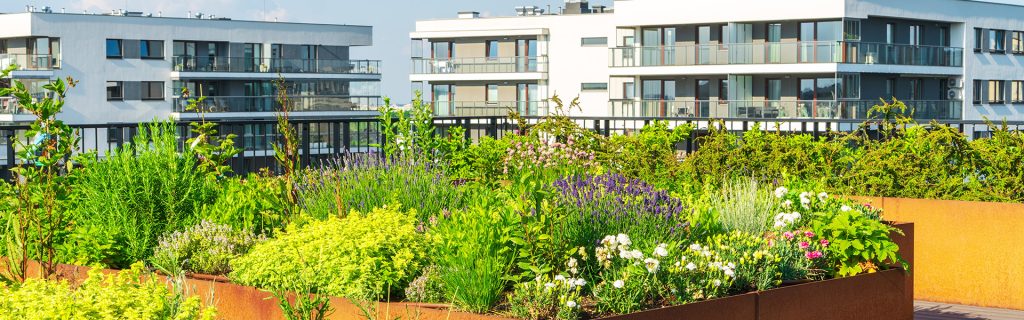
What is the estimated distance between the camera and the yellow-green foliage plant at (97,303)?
631 centimetres

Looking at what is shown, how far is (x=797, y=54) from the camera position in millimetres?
52219

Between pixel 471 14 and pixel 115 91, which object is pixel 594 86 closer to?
pixel 471 14

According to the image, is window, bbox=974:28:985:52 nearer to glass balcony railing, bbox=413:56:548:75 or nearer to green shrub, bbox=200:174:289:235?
glass balcony railing, bbox=413:56:548:75

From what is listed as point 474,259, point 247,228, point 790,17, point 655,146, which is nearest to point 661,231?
point 474,259

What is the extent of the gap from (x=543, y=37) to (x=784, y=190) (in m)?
56.8

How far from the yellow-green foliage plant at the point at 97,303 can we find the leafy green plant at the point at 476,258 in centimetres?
145

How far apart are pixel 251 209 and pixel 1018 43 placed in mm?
56491

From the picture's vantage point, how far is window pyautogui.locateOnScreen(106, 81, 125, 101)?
66.3 metres

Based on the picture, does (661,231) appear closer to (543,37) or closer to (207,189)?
(207,189)

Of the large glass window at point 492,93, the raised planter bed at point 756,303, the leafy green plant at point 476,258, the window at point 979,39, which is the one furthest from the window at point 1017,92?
the leafy green plant at point 476,258

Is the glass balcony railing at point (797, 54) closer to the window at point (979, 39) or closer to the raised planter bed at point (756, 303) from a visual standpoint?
the window at point (979, 39)

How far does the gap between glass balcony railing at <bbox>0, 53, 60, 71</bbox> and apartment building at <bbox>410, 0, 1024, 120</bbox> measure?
17.4 m

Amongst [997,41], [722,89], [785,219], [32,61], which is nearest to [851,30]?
[722,89]

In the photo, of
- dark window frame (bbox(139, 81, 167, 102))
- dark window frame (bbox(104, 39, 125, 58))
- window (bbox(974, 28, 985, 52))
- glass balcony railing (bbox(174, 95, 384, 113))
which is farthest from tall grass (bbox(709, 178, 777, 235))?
dark window frame (bbox(139, 81, 167, 102))
